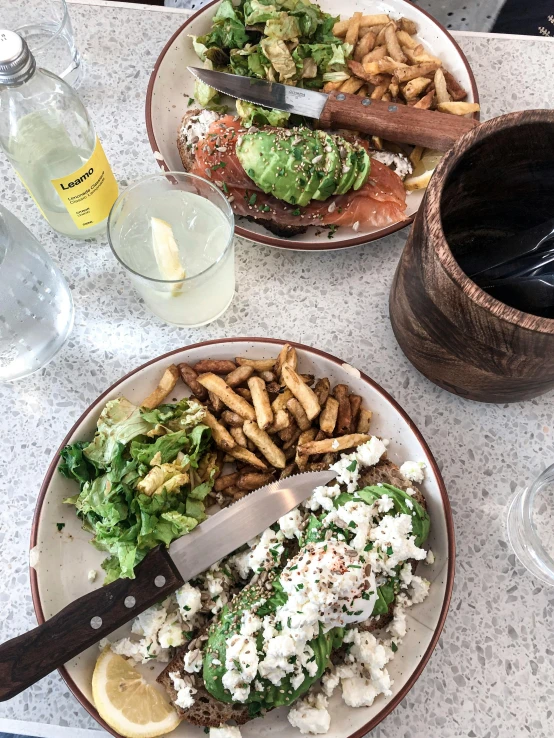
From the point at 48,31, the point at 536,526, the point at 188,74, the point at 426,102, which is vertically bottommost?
the point at 536,526

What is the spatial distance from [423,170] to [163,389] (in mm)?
722

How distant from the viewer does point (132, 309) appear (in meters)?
1.25

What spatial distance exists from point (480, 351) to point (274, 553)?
1.44ft

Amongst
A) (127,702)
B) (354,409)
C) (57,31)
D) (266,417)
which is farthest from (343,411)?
(57,31)

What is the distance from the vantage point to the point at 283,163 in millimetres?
1186

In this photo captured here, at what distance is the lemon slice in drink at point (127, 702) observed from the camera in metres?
0.90

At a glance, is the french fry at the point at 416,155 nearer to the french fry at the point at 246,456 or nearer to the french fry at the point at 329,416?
the french fry at the point at 329,416

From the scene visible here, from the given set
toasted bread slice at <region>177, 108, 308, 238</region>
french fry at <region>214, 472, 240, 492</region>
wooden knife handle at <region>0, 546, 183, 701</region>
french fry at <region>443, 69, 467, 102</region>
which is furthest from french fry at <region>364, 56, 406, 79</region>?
wooden knife handle at <region>0, 546, 183, 701</region>

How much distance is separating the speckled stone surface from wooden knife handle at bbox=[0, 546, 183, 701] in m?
0.15

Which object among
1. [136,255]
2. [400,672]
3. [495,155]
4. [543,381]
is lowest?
[400,672]

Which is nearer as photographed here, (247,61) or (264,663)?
(264,663)

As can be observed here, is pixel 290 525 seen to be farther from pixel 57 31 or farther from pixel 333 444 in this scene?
pixel 57 31

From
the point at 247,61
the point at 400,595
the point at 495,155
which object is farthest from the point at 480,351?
the point at 247,61

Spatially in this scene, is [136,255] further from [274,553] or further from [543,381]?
[543,381]
